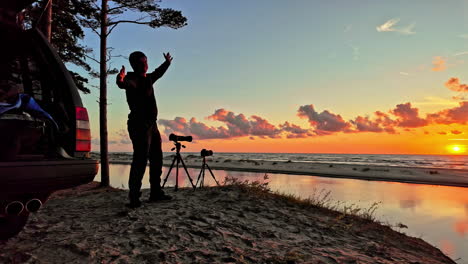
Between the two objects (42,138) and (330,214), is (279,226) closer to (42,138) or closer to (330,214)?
(330,214)

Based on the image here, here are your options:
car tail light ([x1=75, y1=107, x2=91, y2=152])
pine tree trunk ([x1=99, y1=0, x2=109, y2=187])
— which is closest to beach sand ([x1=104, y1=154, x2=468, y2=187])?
pine tree trunk ([x1=99, y1=0, x2=109, y2=187])

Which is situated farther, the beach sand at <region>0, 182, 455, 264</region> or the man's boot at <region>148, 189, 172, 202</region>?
the man's boot at <region>148, 189, 172, 202</region>

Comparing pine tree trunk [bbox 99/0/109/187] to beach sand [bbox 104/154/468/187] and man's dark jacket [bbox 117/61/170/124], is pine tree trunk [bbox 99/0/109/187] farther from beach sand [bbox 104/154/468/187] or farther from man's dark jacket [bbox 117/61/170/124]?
beach sand [bbox 104/154/468/187]

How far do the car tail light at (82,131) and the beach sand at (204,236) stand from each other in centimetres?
131

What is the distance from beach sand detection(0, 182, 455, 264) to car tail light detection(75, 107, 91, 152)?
1.31 metres

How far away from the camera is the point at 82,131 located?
3.09 meters

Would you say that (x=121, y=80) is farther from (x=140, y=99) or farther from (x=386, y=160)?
(x=386, y=160)

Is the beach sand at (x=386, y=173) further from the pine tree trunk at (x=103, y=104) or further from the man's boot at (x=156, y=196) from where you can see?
the man's boot at (x=156, y=196)

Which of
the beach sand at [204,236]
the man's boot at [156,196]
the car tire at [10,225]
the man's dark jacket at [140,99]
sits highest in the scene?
the man's dark jacket at [140,99]

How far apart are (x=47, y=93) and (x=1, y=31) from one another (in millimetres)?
715

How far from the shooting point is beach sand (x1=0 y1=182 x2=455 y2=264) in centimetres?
346

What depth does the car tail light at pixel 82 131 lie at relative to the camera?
3043 mm

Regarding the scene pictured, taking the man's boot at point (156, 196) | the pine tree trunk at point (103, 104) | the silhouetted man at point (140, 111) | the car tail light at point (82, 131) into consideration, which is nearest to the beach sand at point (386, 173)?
the pine tree trunk at point (103, 104)

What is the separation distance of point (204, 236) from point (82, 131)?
2.24 m
